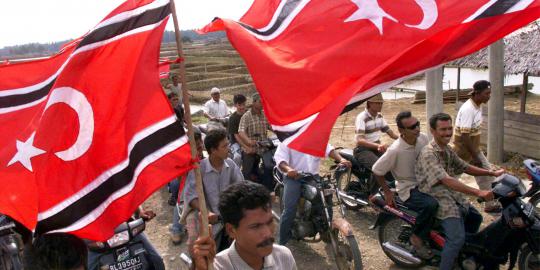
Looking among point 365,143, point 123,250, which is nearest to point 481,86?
point 365,143

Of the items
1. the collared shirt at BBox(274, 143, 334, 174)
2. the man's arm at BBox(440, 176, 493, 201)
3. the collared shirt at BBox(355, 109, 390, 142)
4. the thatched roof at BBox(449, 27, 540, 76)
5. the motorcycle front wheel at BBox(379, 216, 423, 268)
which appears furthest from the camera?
the thatched roof at BBox(449, 27, 540, 76)

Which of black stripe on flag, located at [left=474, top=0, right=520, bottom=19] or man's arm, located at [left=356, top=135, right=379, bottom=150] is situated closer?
black stripe on flag, located at [left=474, top=0, right=520, bottom=19]

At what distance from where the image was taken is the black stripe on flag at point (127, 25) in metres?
2.72

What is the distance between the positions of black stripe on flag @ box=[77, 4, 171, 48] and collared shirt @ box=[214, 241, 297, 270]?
1.32 metres

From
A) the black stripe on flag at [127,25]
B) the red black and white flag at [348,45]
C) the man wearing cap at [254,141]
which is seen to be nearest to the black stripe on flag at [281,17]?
the red black and white flag at [348,45]

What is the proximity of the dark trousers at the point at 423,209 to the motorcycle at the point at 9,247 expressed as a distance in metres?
3.53

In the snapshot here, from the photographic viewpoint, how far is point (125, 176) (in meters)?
2.70

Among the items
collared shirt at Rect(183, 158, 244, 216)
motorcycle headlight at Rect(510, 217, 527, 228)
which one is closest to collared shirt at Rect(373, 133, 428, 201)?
motorcycle headlight at Rect(510, 217, 527, 228)

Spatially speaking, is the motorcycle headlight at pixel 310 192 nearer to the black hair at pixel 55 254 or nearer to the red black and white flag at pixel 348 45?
the red black and white flag at pixel 348 45

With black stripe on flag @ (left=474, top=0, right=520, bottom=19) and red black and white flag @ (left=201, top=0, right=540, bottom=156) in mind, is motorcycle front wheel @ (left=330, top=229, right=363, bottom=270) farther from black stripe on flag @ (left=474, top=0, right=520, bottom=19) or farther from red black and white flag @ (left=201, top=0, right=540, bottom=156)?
black stripe on flag @ (left=474, top=0, right=520, bottom=19)

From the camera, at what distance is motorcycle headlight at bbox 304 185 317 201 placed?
5.12 m

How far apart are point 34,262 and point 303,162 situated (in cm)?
318

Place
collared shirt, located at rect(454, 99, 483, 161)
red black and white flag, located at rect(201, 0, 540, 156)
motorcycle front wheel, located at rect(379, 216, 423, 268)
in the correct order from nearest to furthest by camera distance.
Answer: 1. red black and white flag, located at rect(201, 0, 540, 156)
2. motorcycle front wheel, located at rect(379, 216, 423, 268)
3. collared shirt, located at rect(454, 99, 483, 161)

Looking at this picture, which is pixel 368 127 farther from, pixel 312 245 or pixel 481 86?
pixel 312 245
